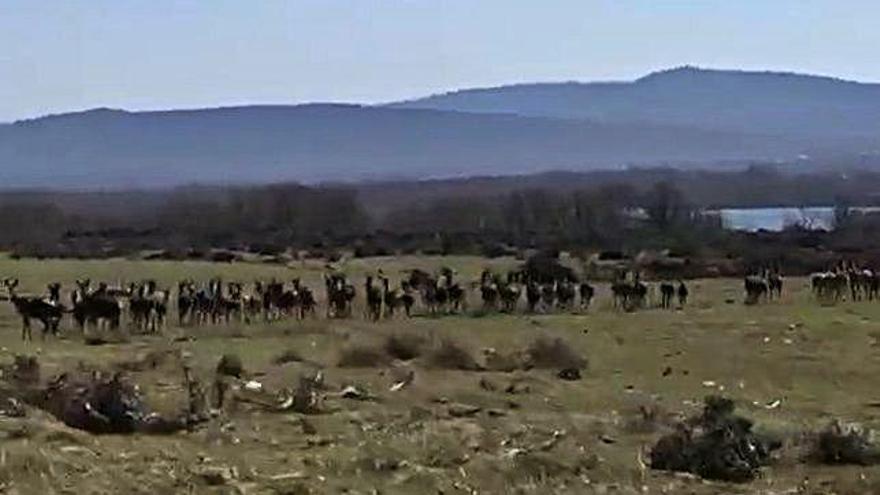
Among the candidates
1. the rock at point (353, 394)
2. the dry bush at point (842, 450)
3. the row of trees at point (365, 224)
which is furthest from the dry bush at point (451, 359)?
the row of trees at point (365, 224)

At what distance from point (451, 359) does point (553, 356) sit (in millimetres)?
1873

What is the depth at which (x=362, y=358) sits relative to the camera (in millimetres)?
28234

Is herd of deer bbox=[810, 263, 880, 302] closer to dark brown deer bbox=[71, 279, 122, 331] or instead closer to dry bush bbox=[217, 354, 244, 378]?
dark brown deer bbox=[71, 279, 122, 331]

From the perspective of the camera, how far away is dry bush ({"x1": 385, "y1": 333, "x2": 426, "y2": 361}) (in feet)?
96.0

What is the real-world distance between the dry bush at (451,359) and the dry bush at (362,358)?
2.76ft

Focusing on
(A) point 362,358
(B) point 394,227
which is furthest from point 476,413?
(B) point 394,227

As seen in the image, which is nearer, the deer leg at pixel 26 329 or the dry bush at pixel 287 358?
the dry bush at pixel 287 358

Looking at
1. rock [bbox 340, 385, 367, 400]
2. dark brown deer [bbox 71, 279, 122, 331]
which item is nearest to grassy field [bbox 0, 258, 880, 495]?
rock [bbox 340, 385, 367, 400]

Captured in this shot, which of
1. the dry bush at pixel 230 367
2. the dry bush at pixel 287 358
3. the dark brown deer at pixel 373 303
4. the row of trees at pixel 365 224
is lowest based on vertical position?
the row of trees at pixel 365 224

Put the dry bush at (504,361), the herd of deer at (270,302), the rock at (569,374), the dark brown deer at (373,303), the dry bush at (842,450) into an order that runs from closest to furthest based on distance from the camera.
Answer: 1. the dry bush at (842,450)
2. the rock at (569,374)
3. the dry bush at (504,361)
4. the herd of deer at (270,302)
5. the dark brown deer at (373,303)

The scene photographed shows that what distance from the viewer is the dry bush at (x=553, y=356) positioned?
28.6m

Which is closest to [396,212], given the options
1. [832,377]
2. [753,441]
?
[832,377]

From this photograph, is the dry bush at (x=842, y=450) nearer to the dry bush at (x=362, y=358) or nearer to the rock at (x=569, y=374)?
the rock at (x=569, y=374)

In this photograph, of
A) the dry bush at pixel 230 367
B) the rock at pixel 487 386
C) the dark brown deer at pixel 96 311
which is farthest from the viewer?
the dark brown deer at pixel 96 311
